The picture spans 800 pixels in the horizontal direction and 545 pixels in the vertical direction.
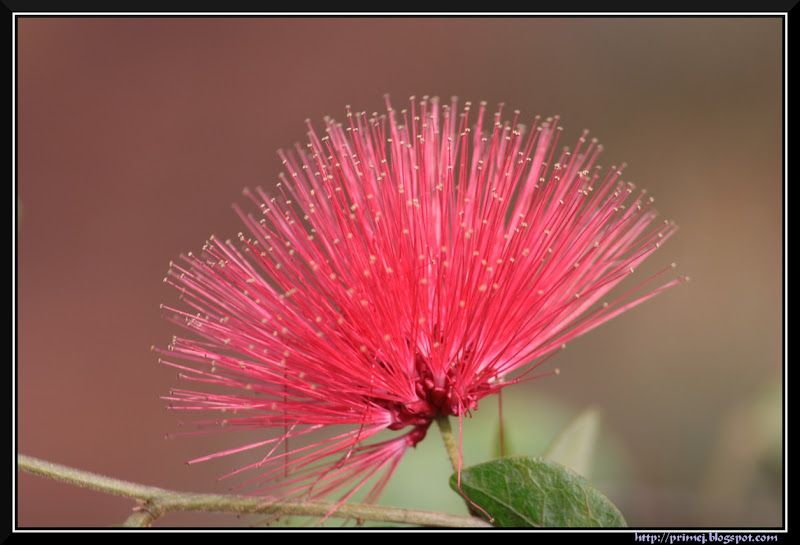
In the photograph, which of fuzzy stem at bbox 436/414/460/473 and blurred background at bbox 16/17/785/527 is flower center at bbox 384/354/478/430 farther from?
blurred background at bbox 16/17/785/527

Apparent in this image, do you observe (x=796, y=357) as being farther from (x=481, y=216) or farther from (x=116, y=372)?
(x=116, y=372)

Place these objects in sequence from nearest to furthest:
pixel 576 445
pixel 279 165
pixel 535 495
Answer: pixel 535 495
pixel 576 445
pixel 279 165

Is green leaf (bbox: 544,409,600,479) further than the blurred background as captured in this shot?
No

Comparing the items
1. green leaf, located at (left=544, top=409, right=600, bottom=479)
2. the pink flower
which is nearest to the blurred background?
green leaf, located at (left=544, top=409, right=600, bottom=479)

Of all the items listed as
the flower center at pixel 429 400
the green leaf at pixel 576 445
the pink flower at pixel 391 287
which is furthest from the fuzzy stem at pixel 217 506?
the green leaf at pixel 576 445

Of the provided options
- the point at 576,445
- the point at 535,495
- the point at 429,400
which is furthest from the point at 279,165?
the point at 535,495

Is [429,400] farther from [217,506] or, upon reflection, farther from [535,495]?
[217,506]
